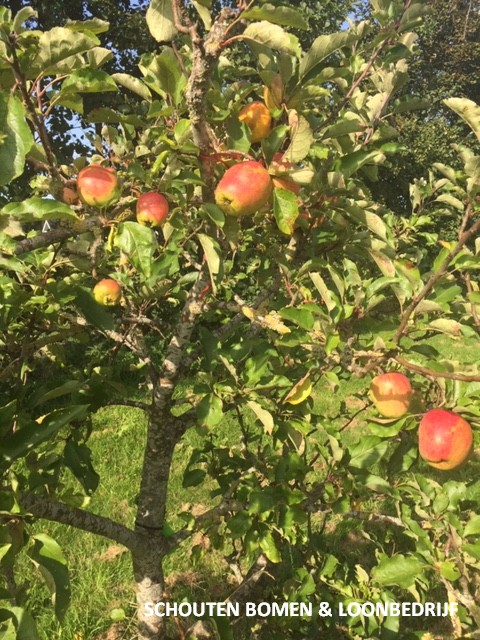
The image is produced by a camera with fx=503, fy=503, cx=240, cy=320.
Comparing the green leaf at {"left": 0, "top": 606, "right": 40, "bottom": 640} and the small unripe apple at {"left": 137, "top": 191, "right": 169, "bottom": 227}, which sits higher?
the small unripe apple at {"left": 137, "top": 191, "right": 169, "bottom": 227}

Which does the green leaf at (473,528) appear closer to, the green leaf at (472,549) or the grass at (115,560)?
the green leaf at (472,549)

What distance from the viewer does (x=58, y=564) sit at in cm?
109

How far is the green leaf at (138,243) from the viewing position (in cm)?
110

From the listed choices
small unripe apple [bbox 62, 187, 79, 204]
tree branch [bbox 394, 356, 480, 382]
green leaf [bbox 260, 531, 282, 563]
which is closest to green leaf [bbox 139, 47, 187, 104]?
small unripe apple [bbox 62, 187, 79, 204]

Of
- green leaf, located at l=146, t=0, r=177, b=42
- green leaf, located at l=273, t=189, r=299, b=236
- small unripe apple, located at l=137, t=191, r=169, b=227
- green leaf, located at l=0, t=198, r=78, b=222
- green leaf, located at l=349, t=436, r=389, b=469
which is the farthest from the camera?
green leaf, located at l=349, t=436, r=389, b=469

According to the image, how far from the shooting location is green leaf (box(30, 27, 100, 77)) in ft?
3.23

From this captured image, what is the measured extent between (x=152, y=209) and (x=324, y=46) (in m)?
0.57

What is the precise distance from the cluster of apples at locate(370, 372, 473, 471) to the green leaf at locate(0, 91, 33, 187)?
1.08 m

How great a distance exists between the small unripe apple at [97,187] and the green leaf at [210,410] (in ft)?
1.90

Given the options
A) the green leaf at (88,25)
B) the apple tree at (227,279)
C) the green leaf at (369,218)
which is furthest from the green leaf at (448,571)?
the green leaf at (88,25)

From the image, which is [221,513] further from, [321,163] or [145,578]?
[321,163]

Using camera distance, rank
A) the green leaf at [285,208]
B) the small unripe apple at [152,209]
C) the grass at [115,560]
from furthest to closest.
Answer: the grass at [115,560]
the small unripe apple at [152,209]
the green leaf at [285,208]

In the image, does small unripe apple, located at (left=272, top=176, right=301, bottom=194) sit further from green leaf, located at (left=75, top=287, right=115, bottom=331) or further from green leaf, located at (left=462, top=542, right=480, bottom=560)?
green leaf, located at (left=462, top=542, right=480, bottom=560)

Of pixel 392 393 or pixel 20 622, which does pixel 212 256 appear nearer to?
→ pixel 392 393
